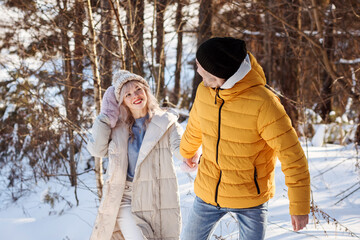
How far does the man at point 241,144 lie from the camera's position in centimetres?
182

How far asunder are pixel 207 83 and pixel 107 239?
5.34ft

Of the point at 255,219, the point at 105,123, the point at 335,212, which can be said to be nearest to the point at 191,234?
the point at 255,219

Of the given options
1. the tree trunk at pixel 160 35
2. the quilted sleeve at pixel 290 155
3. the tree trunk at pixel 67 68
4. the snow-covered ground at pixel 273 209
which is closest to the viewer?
the quilted sleeve at pixel 290 155

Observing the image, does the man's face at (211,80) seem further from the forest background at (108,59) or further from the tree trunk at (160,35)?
the tree trunk at (160,35)

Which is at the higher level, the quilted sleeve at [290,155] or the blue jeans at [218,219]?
the quilted sleeve at [290,155]

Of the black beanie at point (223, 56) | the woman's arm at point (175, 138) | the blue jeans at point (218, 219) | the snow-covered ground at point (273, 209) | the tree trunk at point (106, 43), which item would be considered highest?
the tree trunk at point (106, 43)

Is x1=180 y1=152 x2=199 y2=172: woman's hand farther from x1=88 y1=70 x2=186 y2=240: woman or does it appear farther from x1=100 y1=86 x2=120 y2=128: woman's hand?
x1=100 y1=86 x2=120 y2=128: woman's hand

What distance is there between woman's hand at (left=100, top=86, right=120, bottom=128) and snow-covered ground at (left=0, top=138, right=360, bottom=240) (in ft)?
4.46

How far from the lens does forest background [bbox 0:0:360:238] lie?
4418 mm

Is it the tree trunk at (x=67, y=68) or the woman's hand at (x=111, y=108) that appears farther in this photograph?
the tree trunk at (x=67, y=68)

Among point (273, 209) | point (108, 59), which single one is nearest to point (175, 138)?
point (273, 209)

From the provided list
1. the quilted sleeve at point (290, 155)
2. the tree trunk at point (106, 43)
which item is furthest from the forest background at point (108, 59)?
→ the quilted sleeve at point (290, 155)

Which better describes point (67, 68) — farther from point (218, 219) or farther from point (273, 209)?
point (218, 219)

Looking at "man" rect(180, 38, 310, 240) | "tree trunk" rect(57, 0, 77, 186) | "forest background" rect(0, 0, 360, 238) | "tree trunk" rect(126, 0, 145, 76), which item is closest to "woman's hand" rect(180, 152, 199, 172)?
"man" rect(180, 38, 310, 240)
